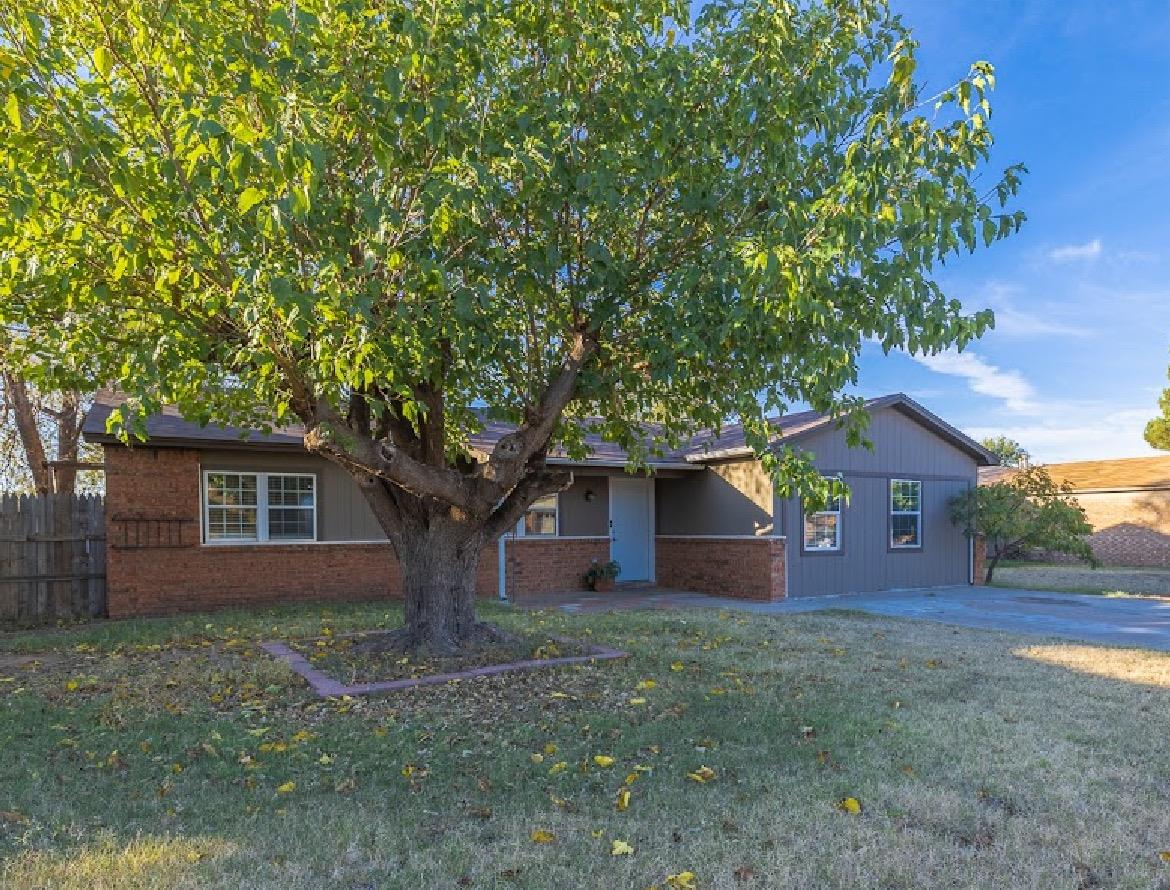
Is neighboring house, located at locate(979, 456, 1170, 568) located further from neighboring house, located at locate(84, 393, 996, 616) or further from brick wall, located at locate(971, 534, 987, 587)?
neighboring house, located at locate(84, 393, 996, 616)

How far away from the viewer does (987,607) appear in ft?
42.8

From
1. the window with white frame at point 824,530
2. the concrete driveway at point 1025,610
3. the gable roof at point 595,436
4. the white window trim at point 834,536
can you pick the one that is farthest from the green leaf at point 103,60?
the window with white frame at point 824,530

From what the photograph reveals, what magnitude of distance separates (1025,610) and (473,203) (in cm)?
1153

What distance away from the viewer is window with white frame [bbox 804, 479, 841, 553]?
14.7 meters

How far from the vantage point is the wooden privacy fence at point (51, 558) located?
10664mm

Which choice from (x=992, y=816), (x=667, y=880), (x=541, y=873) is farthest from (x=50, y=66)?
(x=992, y=816)

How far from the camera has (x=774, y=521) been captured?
14.0m

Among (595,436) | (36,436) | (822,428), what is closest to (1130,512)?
(822,428)

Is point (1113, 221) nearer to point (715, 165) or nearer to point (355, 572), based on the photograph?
point (715, 165)

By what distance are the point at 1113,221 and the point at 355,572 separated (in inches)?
552

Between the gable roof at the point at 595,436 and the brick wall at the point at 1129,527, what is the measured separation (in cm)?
1031

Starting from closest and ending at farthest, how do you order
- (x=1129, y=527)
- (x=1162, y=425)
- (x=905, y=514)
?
1. (x=905, y=514)
2. (x=1129, y=527)
3. (x=1162, y=425)

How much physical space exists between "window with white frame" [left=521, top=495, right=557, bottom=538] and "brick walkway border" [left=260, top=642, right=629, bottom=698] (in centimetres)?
674

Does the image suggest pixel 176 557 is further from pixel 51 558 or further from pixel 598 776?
pixel 598 776
